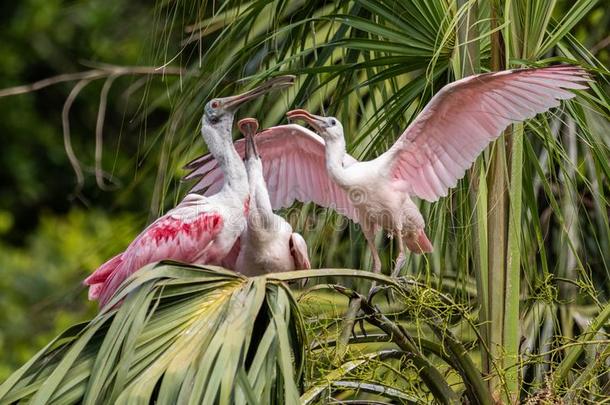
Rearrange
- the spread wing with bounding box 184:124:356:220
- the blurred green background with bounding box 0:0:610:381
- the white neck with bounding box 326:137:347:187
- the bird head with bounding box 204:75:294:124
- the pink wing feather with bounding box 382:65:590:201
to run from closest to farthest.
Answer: the pink wing feather with bounding box 382:65:590:201 → the white neck with bounding box 326:137:347:187 → the bird head with bounding box 204:75:294:124 → the spread wing with bounding box 184:124:356:220 → the blurred green background with bounding box 0:0:610:381

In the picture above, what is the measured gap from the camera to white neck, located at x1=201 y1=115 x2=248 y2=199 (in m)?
4.25

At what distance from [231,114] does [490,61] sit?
0.90m

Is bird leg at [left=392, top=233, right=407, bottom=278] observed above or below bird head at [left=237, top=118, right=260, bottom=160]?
below

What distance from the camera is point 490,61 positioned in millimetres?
4434

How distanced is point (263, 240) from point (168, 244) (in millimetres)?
307

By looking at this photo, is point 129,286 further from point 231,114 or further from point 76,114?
point 76,114

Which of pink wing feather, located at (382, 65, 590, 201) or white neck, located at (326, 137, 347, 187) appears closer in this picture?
pink wing feather, located at (382, 65, 590, 201)

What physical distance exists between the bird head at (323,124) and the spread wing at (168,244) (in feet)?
1.46

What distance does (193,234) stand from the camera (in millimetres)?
4168

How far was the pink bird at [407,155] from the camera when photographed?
3902 millimetres

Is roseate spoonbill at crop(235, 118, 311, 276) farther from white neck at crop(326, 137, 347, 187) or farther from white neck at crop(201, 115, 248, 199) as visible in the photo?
white neck at crop(326, 137, 347, 187)

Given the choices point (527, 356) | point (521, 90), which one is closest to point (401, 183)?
point (521, 90)

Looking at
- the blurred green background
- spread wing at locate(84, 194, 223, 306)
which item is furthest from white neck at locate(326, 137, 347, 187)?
the blurred green background

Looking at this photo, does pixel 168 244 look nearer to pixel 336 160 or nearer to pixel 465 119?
pixel 336 160
